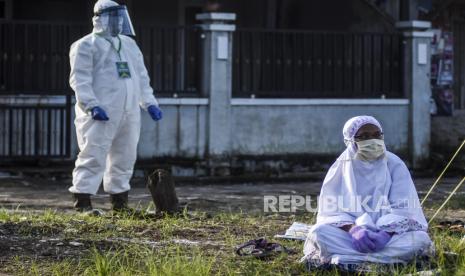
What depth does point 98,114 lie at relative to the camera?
8.06 metres

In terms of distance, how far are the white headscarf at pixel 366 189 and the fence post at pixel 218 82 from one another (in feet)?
22.5

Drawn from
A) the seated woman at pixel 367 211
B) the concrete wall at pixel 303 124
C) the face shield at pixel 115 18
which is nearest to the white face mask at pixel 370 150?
the seated woman at pixel 367 211

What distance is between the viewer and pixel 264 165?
1305 centimetres

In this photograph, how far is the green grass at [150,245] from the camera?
5.61m

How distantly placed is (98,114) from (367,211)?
3.17 meters

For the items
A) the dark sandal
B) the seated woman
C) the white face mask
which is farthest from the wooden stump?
the white face mask

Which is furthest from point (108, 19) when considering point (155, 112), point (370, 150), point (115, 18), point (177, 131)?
point (177, 131)

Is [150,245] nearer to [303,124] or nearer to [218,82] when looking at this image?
[218,82]

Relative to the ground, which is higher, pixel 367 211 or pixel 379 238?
pixel 367 211

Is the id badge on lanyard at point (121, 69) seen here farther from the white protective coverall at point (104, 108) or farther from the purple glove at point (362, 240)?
the purple glove at point (362, 240)

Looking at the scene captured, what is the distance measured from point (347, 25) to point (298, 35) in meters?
2.58

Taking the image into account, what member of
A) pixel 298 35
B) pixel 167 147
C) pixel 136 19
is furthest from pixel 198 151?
pixel 136 19

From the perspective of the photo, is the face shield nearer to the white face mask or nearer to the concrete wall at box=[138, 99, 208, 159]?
the white face mask

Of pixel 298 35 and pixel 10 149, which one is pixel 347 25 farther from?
pixel 10 149
